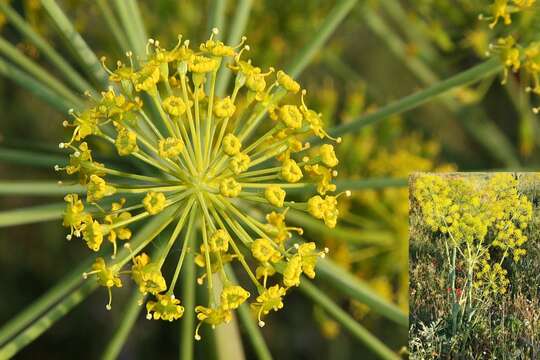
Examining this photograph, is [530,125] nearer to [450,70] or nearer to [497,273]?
[450,70]

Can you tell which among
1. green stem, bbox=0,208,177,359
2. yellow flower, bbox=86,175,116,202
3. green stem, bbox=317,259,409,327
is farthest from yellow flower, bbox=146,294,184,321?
green stem, bbox=317,259,409,327

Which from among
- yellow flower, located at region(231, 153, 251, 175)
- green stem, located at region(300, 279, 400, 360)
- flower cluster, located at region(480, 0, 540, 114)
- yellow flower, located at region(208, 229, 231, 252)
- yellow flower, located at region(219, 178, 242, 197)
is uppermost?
flower cluster, located at region(480, 0, 540, 114)

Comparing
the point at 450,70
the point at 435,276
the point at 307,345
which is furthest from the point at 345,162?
the point at 307,345

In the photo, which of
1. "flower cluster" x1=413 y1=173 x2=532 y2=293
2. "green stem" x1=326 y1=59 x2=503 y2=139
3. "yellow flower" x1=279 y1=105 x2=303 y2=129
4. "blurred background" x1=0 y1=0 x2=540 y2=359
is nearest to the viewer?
"yellow flower" x1=279 y1=105 x2=303 y2=129

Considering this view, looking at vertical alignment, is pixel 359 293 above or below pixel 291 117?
below

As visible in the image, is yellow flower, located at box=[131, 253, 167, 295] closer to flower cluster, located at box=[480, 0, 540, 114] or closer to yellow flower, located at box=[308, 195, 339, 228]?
yellow flower, located at box=[308, 195, 339, 228]

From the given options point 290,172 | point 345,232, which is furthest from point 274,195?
point 345,232

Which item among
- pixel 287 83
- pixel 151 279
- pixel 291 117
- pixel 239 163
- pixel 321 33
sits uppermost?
pixel 321 33

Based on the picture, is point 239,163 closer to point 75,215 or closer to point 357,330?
point 75,215
